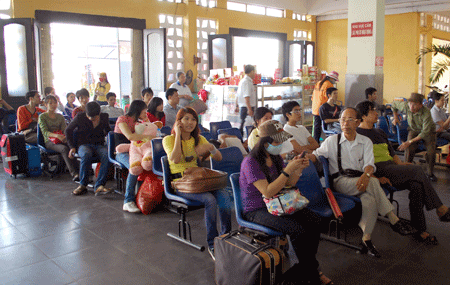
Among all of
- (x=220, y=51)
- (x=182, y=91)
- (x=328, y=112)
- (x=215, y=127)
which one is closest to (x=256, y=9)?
(x=220, y=51)

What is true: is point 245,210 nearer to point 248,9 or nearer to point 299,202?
point 299,202

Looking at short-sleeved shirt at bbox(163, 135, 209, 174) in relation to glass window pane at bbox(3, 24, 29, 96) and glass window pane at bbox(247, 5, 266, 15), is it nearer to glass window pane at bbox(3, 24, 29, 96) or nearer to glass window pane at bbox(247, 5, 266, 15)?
glass window pane at bbox(3, 24, 29, 96)

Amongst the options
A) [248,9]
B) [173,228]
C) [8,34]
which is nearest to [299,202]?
[173,228]

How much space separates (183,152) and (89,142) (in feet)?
7.81

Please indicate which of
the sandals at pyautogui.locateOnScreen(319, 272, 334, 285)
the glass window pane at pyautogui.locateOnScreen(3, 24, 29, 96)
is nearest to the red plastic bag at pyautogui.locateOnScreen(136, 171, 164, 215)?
the sandals at pyautogui.locateOnScreen(319, 272, 334, 285)

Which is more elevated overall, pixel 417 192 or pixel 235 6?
pixel 235 6

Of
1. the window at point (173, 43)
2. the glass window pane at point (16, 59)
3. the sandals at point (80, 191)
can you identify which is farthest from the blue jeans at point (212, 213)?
the window at point (173, 43)

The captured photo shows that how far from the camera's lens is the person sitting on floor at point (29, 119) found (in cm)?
665

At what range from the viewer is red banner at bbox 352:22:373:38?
8320mm

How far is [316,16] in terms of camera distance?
16.0m

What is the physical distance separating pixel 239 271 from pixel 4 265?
6.72 ft

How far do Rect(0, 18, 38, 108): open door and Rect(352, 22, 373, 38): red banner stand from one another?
6695 millimetres

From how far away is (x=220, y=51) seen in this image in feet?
39.5

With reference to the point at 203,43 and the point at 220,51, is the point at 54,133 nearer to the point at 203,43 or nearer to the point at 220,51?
the point at 203,43
